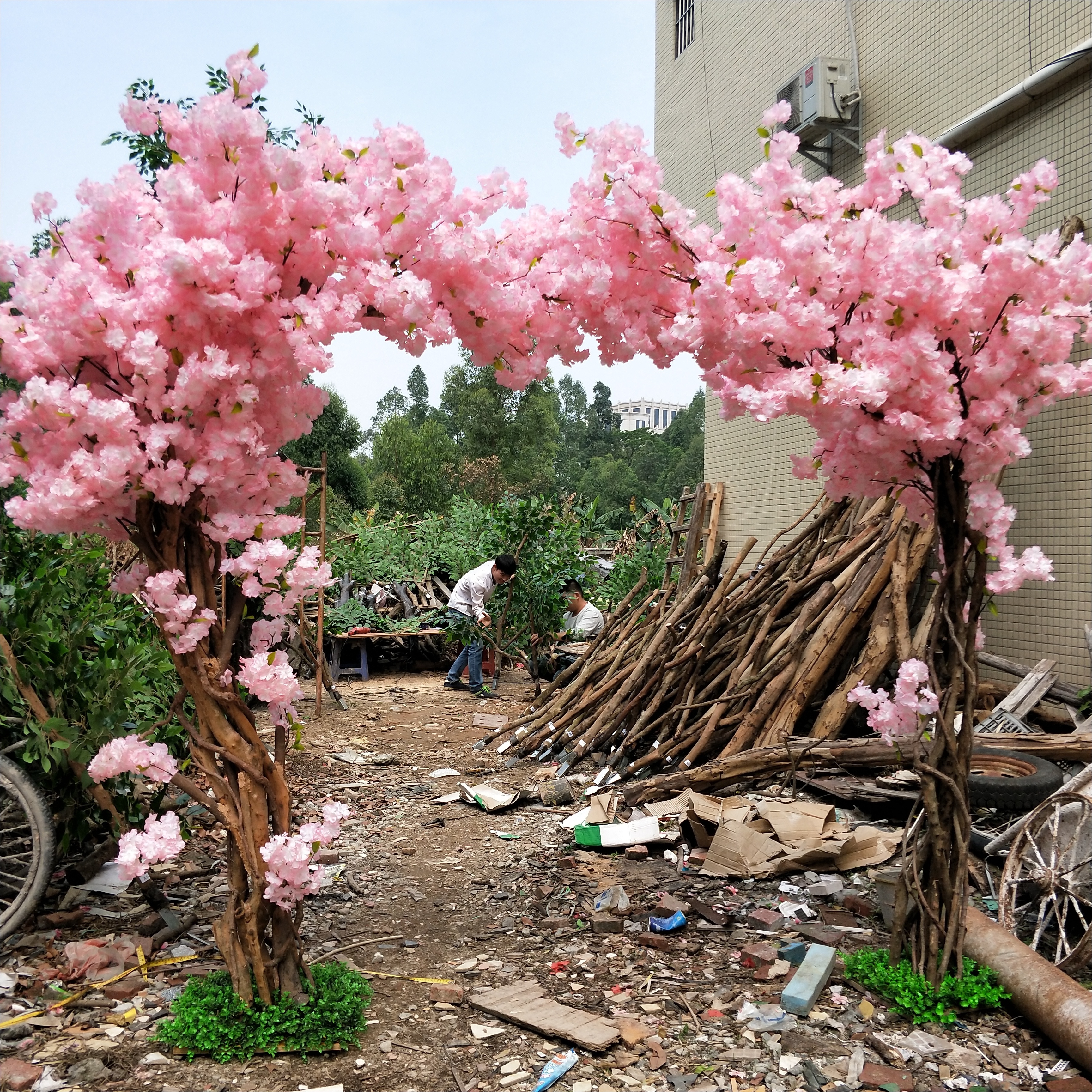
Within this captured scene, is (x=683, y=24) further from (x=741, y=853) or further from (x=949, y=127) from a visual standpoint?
(x=741, y=853)

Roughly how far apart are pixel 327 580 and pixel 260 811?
2.48ft

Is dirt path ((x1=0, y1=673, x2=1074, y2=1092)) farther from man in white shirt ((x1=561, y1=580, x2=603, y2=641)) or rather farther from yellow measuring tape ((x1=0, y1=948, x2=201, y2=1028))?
man in white shirt ((x1=561, y1=580, x2=603, y2=641))

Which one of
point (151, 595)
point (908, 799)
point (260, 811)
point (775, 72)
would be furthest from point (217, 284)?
point (775, 72)

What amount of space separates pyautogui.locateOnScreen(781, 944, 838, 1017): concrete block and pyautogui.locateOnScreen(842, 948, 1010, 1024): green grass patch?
0.13m

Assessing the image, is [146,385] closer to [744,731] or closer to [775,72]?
[744,731]

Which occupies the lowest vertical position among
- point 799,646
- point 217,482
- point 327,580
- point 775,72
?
point 799,646

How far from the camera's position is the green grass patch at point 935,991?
297 cm

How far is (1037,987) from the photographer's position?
2900 millimetres

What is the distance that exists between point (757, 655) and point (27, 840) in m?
4.13

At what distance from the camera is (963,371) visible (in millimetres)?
2947

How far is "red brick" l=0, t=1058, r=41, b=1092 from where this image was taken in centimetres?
257

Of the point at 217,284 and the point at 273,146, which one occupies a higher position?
the point at 273,146

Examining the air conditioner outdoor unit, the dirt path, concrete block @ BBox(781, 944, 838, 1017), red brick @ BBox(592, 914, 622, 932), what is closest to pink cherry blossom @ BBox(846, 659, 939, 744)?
concrete block @ BBox(781, 944, 838, 1017)

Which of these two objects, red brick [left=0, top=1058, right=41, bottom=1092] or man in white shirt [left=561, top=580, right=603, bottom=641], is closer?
red brick [left=0, top=1058, right=41, bottom=1092]
